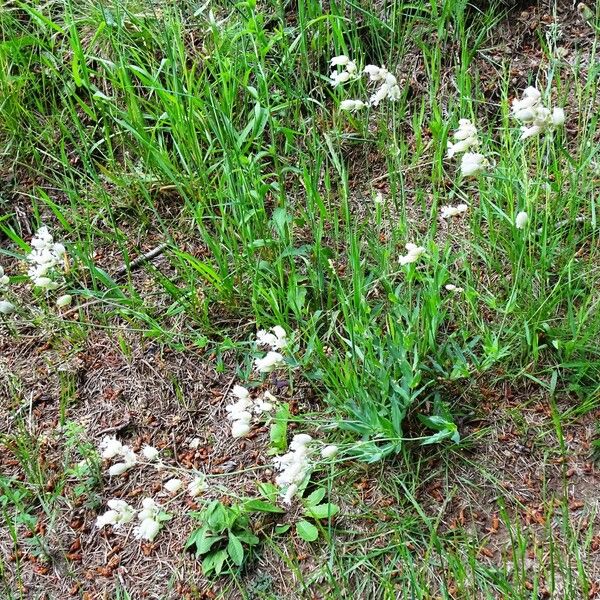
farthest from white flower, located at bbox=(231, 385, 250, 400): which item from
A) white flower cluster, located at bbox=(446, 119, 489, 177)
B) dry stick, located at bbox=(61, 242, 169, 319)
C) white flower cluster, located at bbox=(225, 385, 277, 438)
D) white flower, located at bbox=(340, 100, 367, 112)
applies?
white flower, located at bbox=(340, 100, 367, 112)

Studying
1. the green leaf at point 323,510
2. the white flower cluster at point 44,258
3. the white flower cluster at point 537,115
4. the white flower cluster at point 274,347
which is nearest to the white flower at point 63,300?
the white flower cluster at point 44,258

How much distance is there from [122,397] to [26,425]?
0.30m

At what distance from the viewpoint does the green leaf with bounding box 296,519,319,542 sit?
1.71 meters

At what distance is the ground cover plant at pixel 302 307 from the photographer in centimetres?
172

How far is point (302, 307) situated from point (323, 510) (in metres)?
0.61

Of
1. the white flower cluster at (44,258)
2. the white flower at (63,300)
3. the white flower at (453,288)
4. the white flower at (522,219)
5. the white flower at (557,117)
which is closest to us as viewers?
the white flower at (557,117)

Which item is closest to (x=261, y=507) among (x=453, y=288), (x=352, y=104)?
(x=453, y=288)

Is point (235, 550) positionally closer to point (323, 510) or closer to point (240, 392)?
point (323, 510)

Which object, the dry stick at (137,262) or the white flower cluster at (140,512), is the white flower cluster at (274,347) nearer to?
the white flower cluster at (140,512)

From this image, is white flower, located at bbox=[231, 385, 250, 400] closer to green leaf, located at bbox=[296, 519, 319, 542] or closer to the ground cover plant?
the ground cover plant

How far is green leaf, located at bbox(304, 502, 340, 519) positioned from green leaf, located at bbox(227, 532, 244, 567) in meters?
0.19

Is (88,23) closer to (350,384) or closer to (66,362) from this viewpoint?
(66,362)

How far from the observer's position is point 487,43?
2.48 metres

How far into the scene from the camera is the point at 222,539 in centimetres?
176
